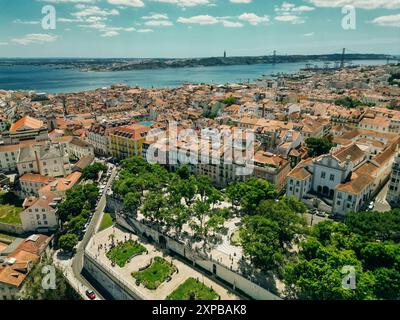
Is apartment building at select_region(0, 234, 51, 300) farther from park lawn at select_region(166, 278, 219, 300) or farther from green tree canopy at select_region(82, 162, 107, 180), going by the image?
park lawn at select_region(166, 278, 219, 300)

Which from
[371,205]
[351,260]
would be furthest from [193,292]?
[371,205]

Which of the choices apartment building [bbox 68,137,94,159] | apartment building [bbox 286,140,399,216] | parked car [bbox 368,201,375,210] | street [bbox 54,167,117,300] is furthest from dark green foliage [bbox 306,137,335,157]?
apartment building [bbox 68,137,94,159]

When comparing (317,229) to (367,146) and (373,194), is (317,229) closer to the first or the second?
(373,194)

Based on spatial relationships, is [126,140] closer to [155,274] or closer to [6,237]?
[6,237]

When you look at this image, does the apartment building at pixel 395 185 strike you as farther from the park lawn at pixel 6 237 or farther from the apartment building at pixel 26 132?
the apartment building at pixel 26 132

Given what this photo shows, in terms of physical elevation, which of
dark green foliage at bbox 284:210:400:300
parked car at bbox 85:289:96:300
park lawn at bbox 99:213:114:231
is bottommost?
parked car at bbox 85:289:96:300

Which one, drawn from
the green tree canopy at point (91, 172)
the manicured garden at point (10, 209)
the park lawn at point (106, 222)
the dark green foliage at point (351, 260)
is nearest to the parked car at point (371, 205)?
the dark green foliage at point (351, 260)
